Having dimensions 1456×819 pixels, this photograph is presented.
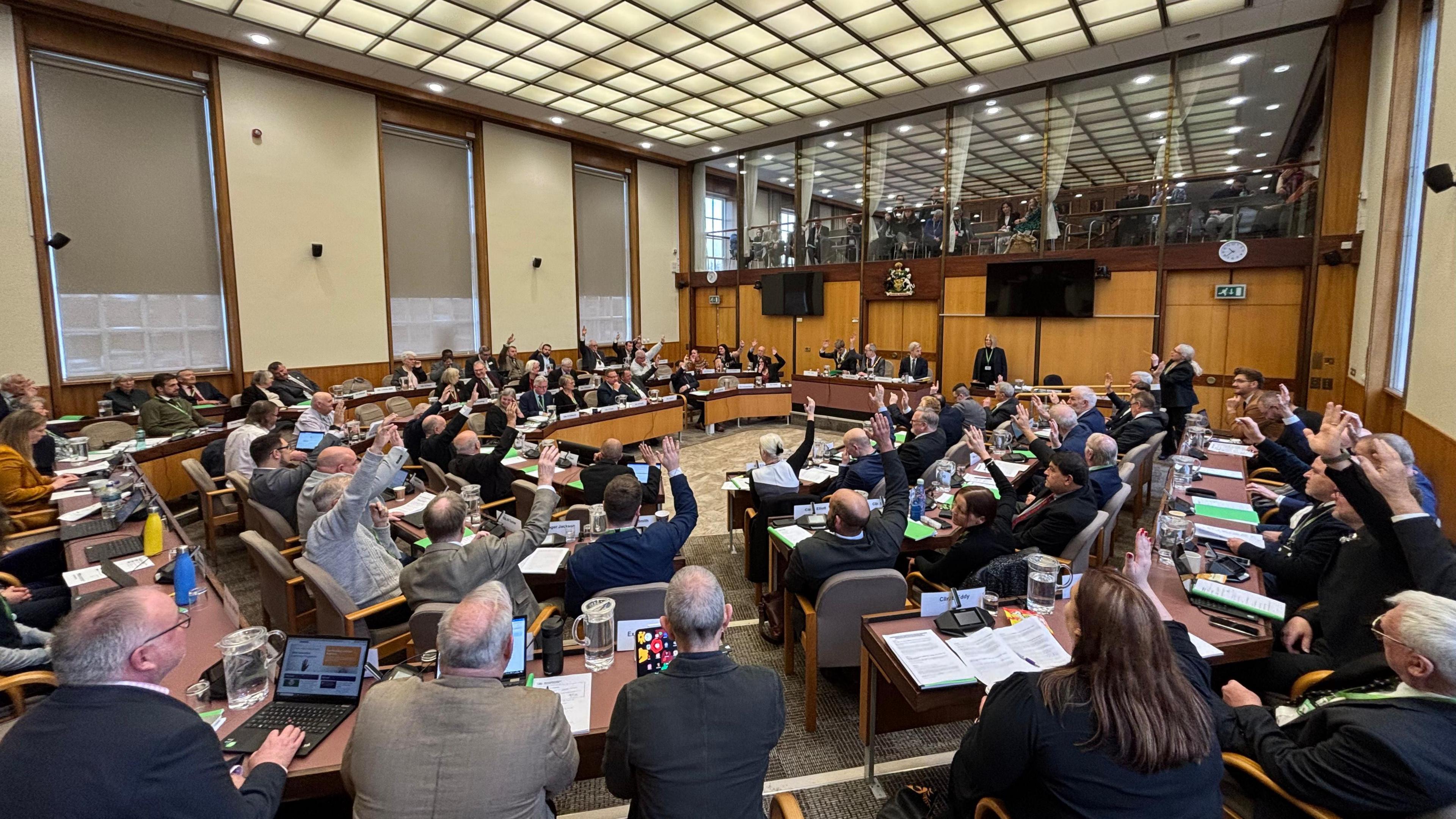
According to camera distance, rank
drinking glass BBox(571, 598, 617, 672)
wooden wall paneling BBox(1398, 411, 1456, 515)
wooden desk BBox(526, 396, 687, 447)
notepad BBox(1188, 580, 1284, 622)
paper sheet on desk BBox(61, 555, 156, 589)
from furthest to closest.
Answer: wooden desk BBox(526, 396, 687, 447) → wooden wall paneling BBox(1398, 411, 1456, 515) → paper sheet on desk BBox(61, 555, 156, 589) → notepad BBox(1188, 580, 1284, 622) → drinking glass BBox(571, 598, 617, 672)

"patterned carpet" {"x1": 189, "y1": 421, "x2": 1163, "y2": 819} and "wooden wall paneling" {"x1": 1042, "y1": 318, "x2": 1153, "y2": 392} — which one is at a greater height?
"wooden wall paneling" {"x1": 1042, "y1": 318, "x2": 1153, "y2": 392}

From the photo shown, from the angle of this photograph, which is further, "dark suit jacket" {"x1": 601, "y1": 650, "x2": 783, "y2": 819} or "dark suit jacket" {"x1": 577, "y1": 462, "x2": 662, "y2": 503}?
"dark suit jacket" {"x1": 577, "y1": 462, "x2": 662, "y2": 503}

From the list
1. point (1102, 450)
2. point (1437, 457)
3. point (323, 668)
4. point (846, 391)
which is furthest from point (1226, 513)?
point (846, 391)

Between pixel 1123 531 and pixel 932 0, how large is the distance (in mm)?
6737

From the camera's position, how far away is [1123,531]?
6.55 metres

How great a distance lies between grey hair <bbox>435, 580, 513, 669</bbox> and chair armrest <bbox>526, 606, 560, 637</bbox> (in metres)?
0.73

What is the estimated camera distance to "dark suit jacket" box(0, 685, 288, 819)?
141cm

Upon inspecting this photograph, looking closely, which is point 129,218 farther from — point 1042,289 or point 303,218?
point 1042,289

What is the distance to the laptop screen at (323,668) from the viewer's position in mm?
2260

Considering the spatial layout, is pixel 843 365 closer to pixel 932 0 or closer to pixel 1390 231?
pixel 932 0

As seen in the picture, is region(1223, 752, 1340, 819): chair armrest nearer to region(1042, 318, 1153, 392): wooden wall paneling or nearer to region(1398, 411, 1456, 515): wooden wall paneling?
region(1398, 411, 1456, 515): wooden wall paneling

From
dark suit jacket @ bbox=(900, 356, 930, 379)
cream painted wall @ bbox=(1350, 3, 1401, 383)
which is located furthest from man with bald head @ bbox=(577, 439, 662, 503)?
cream painted wall @ bbox=(1350, 3, 1401, 383)

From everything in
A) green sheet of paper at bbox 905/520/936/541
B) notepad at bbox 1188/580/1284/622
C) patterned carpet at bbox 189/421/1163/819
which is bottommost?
patterned carpet at bbox 189/421/1163/819

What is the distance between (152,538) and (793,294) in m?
12.6
